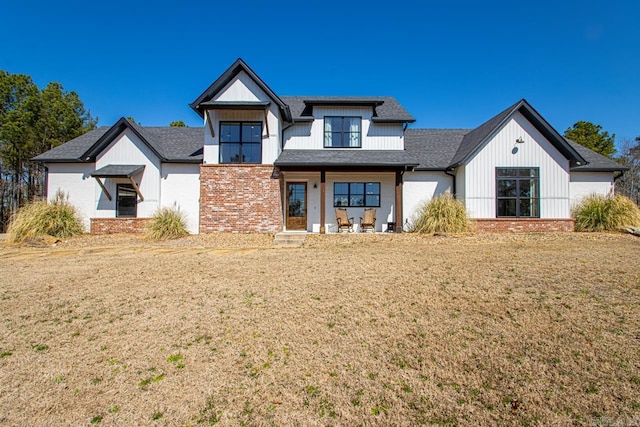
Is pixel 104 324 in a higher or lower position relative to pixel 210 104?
lower

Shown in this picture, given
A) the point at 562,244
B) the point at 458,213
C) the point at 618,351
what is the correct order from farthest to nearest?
1. the point at 458,213
2. the point at 562,244
3. the point at 618,351

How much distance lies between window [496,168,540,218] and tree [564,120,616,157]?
1927 cm

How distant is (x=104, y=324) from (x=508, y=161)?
15.5 m

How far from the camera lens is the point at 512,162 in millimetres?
14305

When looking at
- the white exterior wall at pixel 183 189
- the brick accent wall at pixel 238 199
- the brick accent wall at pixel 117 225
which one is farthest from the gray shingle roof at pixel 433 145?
the brick accent wall at pixel 117 225

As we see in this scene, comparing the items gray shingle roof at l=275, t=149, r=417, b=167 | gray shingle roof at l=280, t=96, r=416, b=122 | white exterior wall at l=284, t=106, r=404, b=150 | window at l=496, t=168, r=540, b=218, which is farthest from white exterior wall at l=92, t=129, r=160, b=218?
window at l=496, t=168, r=540, b=218

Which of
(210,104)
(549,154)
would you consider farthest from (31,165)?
(549,154)

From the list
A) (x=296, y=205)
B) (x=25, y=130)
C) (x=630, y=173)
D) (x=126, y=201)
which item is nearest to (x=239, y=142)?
(x=296, y=205)

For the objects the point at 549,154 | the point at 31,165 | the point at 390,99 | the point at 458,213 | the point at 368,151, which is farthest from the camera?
the point at 31,165

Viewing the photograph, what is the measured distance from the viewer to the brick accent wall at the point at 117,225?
580 inches

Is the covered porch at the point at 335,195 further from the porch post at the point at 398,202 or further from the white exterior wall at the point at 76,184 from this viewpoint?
the white exterior wall at the point at 76,184

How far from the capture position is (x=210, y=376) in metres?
3.28

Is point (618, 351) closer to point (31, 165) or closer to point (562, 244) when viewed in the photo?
point (562, 244)

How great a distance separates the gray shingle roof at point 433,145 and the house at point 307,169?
12cm
